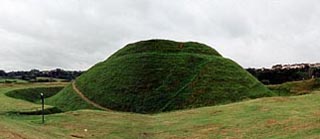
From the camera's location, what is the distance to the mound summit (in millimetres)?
60281

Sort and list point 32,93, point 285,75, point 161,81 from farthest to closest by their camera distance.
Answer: point 285,75
point 32,93
point 161,81

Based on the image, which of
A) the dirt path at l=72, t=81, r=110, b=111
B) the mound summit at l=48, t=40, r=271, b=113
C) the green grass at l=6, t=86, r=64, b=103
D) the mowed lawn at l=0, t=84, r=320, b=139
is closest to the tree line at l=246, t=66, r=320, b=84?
the mound summit at l=48, t=40, r=271, b=113

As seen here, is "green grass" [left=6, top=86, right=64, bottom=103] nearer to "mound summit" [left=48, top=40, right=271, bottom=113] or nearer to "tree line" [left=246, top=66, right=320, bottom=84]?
"mound summit" [left=48, top=40, right=271, bottom=113]

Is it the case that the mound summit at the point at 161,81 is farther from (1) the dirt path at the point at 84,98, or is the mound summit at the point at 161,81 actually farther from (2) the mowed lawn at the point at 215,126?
(2) the mowed lawn at the point at 215,126

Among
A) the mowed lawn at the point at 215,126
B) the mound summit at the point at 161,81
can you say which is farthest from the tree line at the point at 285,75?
the mowed lawn at the point at 215,126

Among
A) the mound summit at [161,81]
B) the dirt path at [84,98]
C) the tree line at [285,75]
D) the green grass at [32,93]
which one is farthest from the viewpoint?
the tree line at [285,75]

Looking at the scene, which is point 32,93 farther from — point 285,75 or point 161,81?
point 285,75

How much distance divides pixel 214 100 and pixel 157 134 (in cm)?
3032

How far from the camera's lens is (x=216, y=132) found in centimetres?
2792

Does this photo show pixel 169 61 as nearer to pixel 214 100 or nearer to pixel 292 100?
pixel 214 100

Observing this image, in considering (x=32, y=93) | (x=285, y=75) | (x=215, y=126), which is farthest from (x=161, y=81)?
(x=285, y=75)

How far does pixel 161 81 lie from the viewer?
67625 mm

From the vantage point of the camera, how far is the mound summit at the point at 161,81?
60.3 metres

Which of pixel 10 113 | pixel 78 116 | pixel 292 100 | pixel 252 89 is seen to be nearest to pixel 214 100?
pixel 252 89
